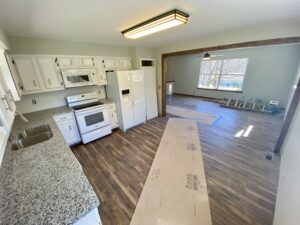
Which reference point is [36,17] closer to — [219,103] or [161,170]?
[161,170]

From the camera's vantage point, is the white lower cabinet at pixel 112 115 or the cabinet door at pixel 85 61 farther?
the white lower cabinet at pixel 112 115

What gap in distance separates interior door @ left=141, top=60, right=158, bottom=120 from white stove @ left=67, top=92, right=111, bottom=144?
1.57 meters

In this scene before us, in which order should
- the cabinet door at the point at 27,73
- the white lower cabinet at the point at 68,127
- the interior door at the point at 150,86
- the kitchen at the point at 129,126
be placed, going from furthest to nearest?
the interior door at the point at 150,86
the white lower cabinet at the point at 68,127
the cabinet door at the point at 27,73
the kitchen at the point at 129,126

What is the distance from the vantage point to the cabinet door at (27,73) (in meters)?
2.54

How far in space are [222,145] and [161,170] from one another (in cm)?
173

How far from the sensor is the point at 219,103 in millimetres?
6387

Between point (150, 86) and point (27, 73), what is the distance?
3166 millimetres

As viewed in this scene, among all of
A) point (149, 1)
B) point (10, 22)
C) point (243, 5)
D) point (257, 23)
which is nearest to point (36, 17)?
point (10, 22)

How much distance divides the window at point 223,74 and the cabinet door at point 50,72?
697 cm

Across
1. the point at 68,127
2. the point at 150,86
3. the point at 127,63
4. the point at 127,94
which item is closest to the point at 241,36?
the point at 150,86

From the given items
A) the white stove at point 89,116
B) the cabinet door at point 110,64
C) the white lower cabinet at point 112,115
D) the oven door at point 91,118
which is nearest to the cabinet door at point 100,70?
the cabinet door at point 110,64

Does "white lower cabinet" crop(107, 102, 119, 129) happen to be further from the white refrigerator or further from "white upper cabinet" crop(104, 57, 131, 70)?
"white upper cabinet" crop(104, 57, 131, 70)

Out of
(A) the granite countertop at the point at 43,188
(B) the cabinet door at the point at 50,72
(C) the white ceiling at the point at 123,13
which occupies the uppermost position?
(C) the white ceiling at the point at 123,13

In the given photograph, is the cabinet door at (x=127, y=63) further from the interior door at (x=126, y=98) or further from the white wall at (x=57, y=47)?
the interior door at (x=126, y=98)
